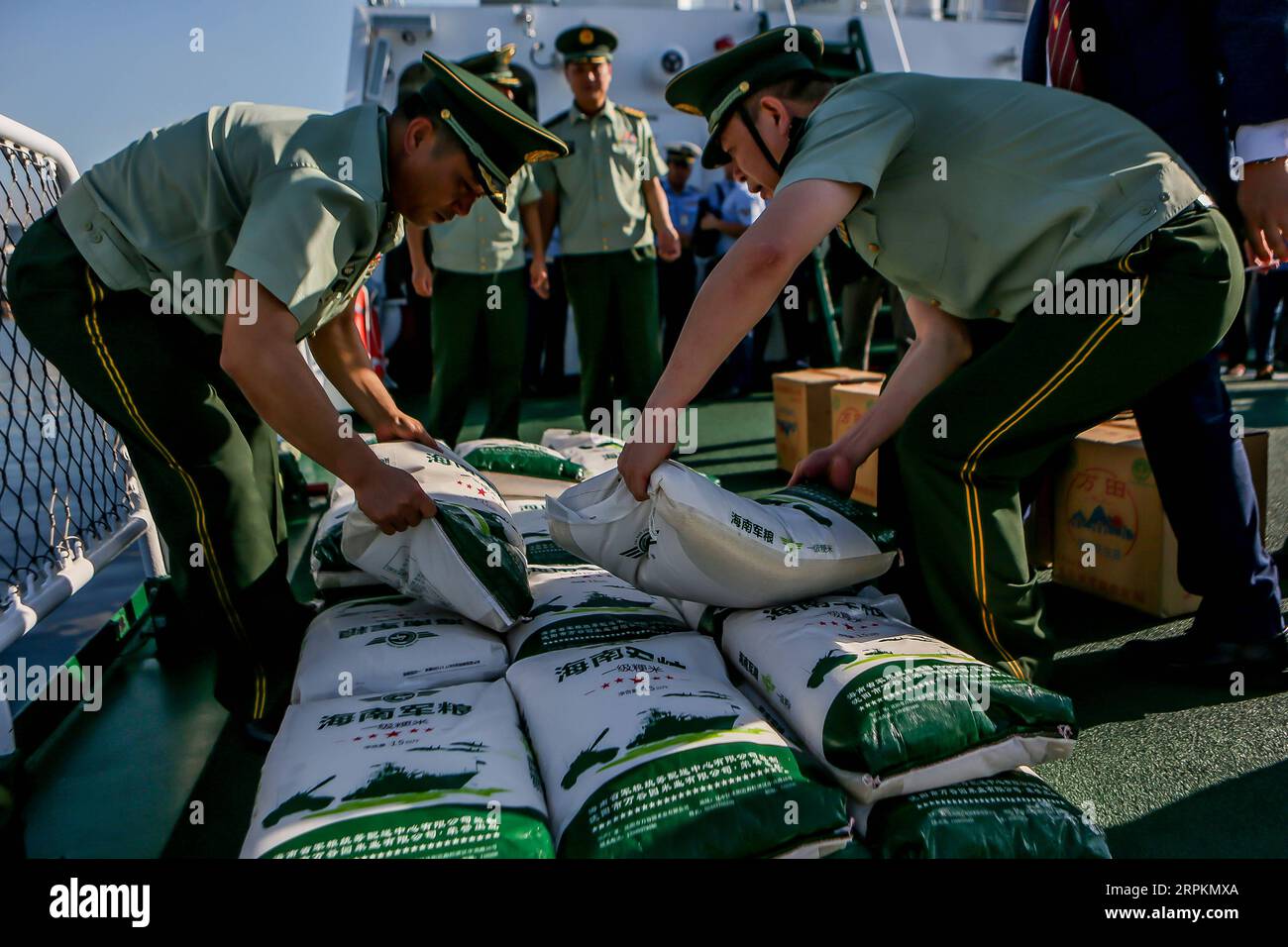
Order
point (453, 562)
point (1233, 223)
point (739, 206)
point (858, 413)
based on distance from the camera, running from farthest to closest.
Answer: point (739, 206) < point (858, 413) < point (1233, 223) < point (453, 562)

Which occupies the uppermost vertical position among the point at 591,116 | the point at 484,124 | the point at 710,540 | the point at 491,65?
the point at 491,65

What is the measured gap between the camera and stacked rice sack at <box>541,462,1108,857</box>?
109 cm

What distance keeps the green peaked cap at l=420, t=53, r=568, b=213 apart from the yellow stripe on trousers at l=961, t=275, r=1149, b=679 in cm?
82

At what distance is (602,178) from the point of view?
146 inches

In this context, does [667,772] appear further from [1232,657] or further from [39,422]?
[39,422]

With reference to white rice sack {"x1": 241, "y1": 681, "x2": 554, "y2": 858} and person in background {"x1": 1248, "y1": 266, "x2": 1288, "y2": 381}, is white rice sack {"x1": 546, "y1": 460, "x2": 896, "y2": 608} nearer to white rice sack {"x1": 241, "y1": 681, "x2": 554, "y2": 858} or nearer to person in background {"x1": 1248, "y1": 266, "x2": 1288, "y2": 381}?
white rice sack {"x1": 241, "y1": 681, "x2": 554, "y2": 858}

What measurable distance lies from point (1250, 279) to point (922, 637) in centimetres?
572

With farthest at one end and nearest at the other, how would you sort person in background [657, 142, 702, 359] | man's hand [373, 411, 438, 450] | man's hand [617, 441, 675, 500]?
person in background [657, 142, 702, 359] < man's hand [373, 411, 438, 450] < man's hand [617, 441, 675, 500]

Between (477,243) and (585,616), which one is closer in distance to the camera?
(585,616)

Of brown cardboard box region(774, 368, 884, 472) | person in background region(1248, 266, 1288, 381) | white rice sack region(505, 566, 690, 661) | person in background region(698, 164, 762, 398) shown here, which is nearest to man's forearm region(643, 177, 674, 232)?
brown cardboard box region(774, 368, 884, 472)

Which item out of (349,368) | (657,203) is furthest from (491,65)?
(349,368)

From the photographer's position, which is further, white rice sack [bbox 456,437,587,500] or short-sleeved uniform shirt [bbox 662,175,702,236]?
short-sleeved uniform shirt [bbox 662,175,702,236]

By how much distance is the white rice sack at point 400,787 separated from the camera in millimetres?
950

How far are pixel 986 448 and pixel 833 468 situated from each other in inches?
14.0
